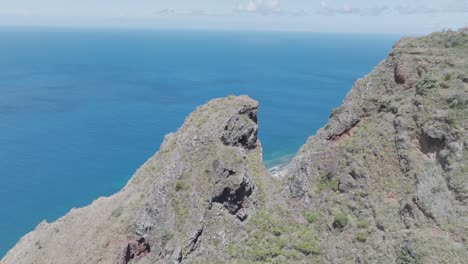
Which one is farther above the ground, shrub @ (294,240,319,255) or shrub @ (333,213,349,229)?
shrub @ (333,213,349,229)

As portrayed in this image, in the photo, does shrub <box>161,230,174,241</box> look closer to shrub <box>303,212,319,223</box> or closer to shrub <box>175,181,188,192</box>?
shrub <box>175,181,188,192</box>

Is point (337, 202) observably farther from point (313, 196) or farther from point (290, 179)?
point (290, 179)

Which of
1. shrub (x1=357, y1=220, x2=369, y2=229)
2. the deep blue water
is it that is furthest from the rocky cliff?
the deep blue water

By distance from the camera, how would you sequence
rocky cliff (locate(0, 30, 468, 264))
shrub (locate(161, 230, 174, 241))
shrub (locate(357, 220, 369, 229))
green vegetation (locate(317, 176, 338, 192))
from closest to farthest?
rocky cliff (locate(0, 30, 468, 264)), shrub (locate(357, 220, 369, 229)), shrub (locate(161, 230, 174, 241)), green vegetation (locate(317, 176, 338, 192))

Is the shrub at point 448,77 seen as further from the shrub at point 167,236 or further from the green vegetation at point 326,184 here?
the shrub at point 167,236

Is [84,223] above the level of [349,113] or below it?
below

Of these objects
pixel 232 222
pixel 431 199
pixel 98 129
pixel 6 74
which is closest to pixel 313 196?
pixel 232 222

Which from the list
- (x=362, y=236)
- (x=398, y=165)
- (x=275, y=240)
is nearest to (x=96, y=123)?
(x=275, y=240)
